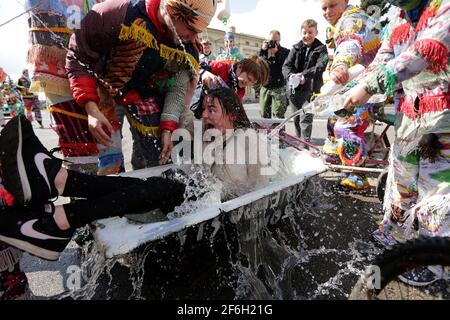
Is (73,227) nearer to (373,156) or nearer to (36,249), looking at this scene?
(36,249)

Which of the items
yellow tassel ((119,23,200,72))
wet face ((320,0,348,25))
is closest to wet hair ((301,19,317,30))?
wet face ((320,0,348,25))

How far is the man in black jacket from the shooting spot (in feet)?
16.1

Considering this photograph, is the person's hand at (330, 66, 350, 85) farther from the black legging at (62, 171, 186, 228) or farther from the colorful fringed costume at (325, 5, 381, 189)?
the black legging at (62, 171, 186, 228)

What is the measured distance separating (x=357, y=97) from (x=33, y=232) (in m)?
1.77

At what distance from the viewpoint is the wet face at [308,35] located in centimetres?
489

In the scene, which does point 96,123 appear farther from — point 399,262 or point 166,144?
point 399,262

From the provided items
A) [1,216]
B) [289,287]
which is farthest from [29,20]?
[289,287]

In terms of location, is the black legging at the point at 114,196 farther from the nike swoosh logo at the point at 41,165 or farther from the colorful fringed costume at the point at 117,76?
the colorful fringed costume at the point at 117,76

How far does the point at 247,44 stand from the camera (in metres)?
39.5

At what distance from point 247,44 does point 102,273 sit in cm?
4095

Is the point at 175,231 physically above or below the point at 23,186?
below

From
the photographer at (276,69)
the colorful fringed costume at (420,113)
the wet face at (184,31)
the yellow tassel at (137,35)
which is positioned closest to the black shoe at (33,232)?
the yellow tassel at (137,35)

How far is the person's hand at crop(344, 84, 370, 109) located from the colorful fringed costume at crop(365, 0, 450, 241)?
37 millimetres

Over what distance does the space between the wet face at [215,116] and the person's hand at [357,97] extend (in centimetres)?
95
